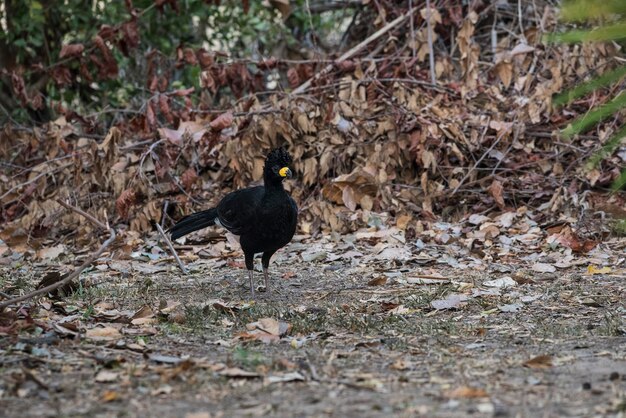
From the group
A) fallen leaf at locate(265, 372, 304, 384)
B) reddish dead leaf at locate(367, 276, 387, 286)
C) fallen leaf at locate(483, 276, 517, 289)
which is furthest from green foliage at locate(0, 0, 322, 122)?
fallen leaf at locate(265, 372, 304, 384)

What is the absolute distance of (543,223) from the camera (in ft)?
24.4

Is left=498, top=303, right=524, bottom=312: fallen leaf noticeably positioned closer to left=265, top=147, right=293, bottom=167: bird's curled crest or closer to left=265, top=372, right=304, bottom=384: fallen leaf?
left=265, top=147, right=293, bottom=167: bird's curled crest

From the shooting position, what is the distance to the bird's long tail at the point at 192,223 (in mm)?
6242

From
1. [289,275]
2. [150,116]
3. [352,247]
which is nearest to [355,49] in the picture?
[150,116]

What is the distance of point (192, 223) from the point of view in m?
6.30

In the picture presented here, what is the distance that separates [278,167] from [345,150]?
2.42 metres

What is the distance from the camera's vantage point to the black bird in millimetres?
5613

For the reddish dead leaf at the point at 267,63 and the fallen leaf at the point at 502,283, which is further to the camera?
the reddish dead leaf at the point at 267,63

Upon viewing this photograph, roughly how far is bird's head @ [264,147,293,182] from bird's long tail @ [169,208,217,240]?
687 mm

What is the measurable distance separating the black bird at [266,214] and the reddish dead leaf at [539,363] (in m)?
2.35

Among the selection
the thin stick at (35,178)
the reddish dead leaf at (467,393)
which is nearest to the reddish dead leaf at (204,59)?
the thin stick at (35,178)

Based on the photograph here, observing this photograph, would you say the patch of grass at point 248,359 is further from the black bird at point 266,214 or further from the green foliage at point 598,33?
the green foliage at point 598,33

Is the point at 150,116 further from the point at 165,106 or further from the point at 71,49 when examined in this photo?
the point at 71,49

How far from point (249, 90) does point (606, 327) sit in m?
5.34
